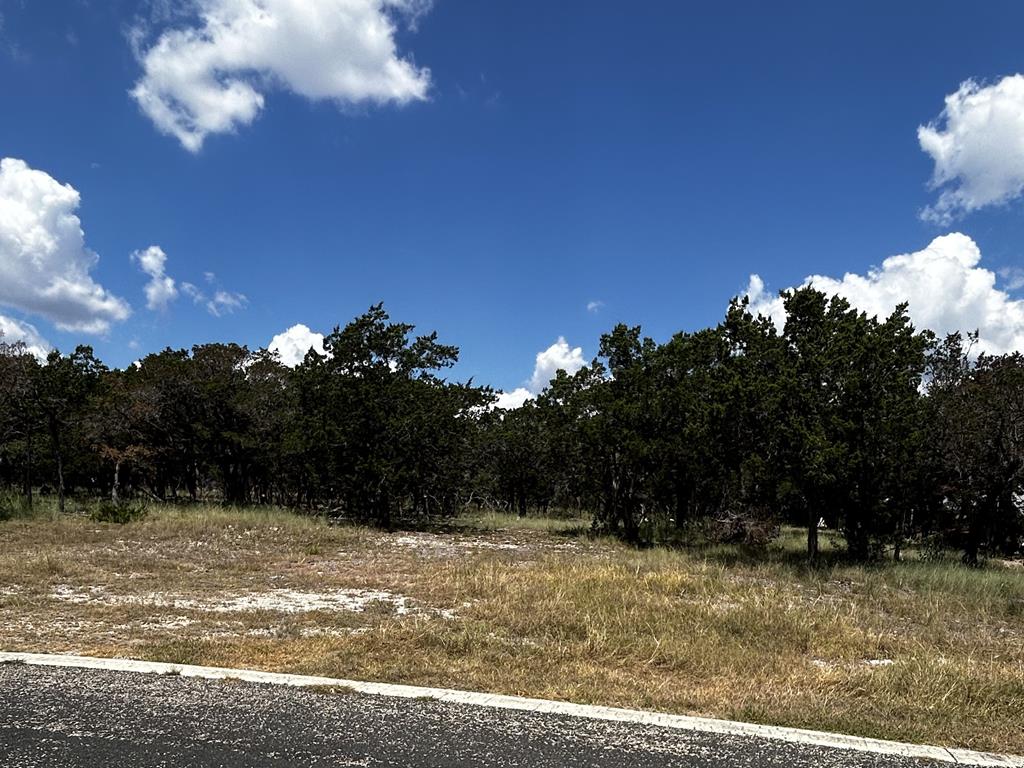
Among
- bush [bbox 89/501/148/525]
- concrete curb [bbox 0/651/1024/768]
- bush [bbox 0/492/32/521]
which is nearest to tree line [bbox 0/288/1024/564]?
bush [bbox 0/492/32/521]

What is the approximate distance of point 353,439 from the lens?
2355 centimetres

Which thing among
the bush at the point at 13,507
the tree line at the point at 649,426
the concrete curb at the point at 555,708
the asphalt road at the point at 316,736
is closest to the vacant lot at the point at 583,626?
the concrete curb at the point at 555,708

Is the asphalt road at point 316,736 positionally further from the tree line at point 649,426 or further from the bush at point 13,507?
the bush at point 13,507

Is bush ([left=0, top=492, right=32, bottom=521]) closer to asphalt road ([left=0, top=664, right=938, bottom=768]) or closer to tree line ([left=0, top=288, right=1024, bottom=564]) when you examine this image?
tree line ([left=0, top=288, right=1024, bottom=564])

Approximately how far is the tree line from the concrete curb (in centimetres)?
1115

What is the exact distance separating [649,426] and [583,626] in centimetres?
1441

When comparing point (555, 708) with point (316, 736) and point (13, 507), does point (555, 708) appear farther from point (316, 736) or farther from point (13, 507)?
point (13, 507)

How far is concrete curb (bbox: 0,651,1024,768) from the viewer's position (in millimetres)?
4273

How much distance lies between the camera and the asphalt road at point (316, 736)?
3961mm

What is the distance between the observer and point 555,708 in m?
4.86

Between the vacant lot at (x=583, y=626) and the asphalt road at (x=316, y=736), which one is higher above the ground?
the asphalt road at (x=316, y=736)

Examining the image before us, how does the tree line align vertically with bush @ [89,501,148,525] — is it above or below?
above

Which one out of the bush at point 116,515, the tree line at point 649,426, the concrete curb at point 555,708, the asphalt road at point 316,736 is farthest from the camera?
the bush at point 116,515

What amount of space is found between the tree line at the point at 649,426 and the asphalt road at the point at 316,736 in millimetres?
11759
